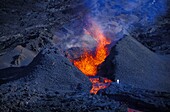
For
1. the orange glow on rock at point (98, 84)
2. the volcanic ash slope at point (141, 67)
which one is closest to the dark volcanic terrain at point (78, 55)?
the volcanic ash slope at point (141, 67)

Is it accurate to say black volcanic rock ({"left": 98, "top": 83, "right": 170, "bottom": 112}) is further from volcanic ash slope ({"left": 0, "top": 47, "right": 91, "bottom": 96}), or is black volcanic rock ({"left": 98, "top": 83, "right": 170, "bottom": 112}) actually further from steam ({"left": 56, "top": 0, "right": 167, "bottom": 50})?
steam ({"left": 56, "top": 0, "right": 167, "bottom": 50})

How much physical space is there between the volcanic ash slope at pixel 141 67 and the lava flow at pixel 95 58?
563 mm

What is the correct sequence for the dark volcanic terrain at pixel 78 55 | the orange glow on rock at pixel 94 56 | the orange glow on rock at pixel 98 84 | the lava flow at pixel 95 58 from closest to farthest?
the dark volcanic terrain at pixel 78 55 → the orange glow on rock at pixel 98 84 → the lava flow at pixel 95 58 → the orange glow on rock at pixel 94 56

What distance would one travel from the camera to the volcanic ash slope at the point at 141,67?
5.93 metres

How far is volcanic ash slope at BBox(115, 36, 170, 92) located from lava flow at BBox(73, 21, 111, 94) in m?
0.56

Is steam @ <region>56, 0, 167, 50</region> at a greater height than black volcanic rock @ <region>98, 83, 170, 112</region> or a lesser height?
greater

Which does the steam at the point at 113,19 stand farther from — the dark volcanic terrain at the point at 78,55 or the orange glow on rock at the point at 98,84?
the orange glow on rock at the point at 98,84

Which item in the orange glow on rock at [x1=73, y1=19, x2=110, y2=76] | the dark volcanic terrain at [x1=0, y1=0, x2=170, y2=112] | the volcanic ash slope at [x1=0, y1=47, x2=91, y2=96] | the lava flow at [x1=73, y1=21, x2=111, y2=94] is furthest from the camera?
the orange glow on rock at [x1=73, y1=19, x2=110, y2=76]

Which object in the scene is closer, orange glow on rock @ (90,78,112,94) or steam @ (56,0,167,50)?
orange glow on rock @ (90,78,112,94)

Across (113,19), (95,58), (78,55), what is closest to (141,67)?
(95,58)

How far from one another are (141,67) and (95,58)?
167cm

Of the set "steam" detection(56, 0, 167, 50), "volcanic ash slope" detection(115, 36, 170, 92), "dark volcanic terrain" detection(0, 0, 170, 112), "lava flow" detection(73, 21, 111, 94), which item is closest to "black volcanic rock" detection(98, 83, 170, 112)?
"dark volcanic terrain" detection(0, 0, 170, 112)

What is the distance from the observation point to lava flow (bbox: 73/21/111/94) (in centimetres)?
606

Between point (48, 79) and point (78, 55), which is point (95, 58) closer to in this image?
point (78, 55)
